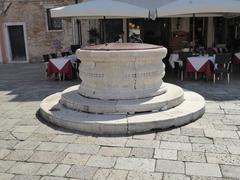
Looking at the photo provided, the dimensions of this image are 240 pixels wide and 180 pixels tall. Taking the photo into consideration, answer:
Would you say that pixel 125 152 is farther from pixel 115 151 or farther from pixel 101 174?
pixel 101 174

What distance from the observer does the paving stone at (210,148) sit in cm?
392

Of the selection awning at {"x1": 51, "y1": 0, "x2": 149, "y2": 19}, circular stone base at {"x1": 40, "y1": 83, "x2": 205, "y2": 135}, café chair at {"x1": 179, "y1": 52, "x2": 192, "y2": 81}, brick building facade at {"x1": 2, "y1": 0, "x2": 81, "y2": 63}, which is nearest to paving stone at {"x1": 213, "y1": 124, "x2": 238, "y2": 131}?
circular stone base at {"x1": 40, "y1": 83, "x2": 205, "y2": 135}

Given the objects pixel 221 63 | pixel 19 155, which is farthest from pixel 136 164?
pixel 221 63

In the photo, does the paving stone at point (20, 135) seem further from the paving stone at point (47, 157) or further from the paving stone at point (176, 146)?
the paving stone at point (176, 146)

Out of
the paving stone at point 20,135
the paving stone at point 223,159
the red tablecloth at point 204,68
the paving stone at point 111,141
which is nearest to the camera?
the paving stone at point 223,159

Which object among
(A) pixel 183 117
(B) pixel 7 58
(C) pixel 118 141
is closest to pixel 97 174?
(C) pixel 118 141

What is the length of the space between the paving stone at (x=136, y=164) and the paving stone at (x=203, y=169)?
0.42 meters

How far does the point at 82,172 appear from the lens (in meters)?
3.46

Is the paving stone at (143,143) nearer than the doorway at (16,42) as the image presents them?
Yes

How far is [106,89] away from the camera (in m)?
5.45

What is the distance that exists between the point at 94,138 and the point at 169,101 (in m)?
1.54

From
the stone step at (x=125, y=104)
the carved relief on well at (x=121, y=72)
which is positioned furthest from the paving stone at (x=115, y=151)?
the carved relief on well at (x=121, y=72)

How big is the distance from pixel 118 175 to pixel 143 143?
94cm

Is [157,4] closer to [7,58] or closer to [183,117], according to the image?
[183,117]
